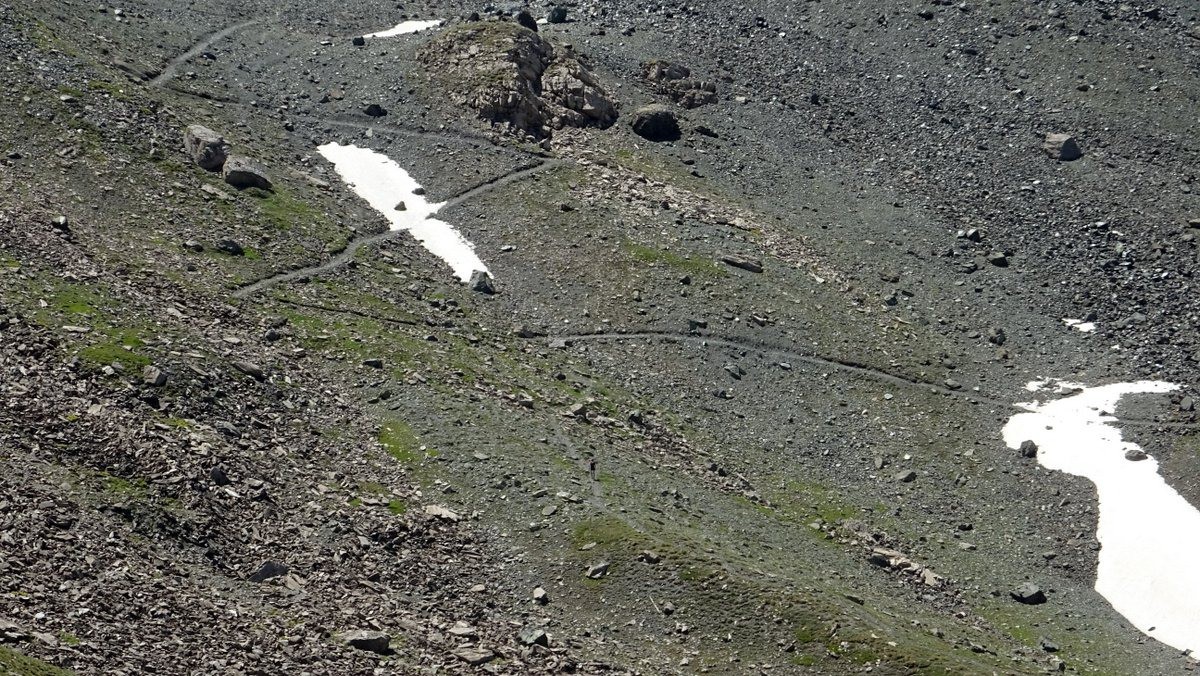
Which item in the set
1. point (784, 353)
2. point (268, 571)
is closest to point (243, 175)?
point (784, 353)

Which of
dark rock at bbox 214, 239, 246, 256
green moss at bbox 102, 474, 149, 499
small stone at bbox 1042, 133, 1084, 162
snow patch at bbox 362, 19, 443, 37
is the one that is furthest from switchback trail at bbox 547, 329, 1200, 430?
snow patch at bbox 362, 19, 443, 37

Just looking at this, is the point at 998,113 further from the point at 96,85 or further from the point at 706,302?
the point at 96,85

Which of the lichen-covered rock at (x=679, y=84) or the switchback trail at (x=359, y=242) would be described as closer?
the switchback trail at (x=359, y=242)

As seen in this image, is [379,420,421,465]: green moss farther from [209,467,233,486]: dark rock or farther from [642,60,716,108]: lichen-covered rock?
[642,60,716,108]: lichen-covered rock

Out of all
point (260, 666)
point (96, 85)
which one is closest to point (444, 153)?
point (96, 85)

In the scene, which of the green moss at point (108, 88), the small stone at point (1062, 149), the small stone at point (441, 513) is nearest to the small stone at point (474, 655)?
the small stone at point (441, 513)

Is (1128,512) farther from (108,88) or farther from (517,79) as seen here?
(108,88)

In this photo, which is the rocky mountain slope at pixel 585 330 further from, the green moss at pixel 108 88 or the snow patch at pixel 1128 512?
the snow patch at pixel 1128 512
